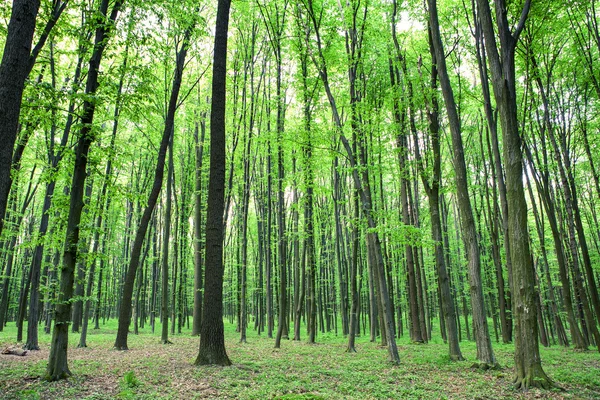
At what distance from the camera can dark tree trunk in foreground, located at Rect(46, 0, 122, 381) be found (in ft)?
20.8

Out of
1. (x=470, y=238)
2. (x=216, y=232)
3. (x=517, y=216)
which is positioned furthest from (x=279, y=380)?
(x=470, y=238)

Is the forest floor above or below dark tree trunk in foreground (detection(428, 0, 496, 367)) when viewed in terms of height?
below

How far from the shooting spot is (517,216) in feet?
20.6

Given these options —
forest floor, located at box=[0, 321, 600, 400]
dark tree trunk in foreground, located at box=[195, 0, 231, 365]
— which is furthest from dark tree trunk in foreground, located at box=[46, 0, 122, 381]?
dark tree trunk in foreground, located at box=[195, 0, 231, 365]

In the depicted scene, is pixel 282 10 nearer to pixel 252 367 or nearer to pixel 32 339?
pixel 252 367

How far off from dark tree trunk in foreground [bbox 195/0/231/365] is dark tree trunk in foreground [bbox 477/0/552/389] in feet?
19.5

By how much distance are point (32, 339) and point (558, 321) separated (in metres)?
23.3

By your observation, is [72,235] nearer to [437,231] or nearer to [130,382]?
[130,382]

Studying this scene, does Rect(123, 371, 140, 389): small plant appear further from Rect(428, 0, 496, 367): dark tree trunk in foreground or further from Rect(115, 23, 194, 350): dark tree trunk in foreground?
Rect(428, 0, 496, 367): dark tree trunk in foreground

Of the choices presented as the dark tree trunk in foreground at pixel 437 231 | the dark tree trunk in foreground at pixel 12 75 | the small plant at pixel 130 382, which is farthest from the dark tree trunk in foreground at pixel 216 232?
the dark tree trunk in foreground at pixel 437 231

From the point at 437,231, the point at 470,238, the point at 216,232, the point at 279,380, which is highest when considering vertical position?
the point at 437,231

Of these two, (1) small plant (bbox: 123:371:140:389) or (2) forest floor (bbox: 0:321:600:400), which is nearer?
(2) forest floor (bbox: 0:321:600:400)

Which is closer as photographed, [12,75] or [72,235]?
Answer: [12,75]

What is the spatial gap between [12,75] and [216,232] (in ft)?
15.3
